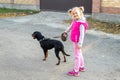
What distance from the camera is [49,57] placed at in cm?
919

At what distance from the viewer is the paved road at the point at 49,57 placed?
25.4 feet

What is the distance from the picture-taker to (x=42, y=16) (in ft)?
59.0

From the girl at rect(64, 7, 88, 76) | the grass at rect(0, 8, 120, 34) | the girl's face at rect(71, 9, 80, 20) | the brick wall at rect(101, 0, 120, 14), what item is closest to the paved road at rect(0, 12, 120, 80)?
the girl at rect(64, 7, 88, 76)

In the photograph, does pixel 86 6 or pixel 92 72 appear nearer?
pixel 92 72

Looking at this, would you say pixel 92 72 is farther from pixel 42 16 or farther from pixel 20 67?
pixel 42 16

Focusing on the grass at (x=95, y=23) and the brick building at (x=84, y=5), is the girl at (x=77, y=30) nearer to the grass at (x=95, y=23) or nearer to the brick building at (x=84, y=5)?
the grass at (x=95, y=23)

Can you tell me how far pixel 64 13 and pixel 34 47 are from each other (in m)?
8.38

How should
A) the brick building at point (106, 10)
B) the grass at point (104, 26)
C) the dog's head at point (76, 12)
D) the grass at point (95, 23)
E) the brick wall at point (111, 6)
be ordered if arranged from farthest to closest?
the brick wall at point (111, 6), the brick building at point (106, 10), the grass at point (95, 23), the grass at point (104, 26), the dog's head at point (76, 12)

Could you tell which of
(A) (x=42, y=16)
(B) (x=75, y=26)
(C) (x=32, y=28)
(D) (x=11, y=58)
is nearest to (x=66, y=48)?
(D) (x=11, y=58)

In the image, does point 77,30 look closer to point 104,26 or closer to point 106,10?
point 104,26

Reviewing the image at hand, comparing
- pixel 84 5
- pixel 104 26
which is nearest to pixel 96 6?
pixel 84 5

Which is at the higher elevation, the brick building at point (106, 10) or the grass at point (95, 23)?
the brick building at point (106, 10)

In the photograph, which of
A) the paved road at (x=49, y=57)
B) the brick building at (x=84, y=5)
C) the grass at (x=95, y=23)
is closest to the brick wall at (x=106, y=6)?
the brick building at (x=84, y=5)

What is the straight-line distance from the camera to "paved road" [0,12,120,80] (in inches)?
305
